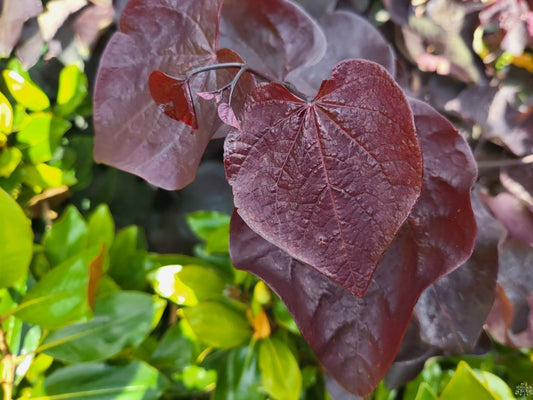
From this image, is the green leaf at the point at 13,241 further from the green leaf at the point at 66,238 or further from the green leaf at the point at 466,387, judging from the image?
the green leaf at the point at 466,387

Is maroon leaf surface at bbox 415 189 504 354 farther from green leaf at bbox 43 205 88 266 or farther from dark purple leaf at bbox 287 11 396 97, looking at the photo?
green leaf at bbox 43 205 88 266

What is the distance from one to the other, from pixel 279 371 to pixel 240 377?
56mm

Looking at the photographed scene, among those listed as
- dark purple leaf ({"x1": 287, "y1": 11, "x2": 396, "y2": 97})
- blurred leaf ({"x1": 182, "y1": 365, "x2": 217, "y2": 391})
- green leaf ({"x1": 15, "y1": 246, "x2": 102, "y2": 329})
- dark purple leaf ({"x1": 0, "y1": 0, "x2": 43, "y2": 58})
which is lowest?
blurred leaf ({"x1": 182, "y1": 365, "x2": 217, "y2": 391})

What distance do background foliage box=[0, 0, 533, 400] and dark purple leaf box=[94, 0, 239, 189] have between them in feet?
0.40

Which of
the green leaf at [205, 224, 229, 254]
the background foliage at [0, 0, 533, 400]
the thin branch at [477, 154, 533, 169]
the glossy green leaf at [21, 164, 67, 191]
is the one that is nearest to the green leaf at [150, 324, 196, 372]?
the background foliage at [0, 0, 533, 400]

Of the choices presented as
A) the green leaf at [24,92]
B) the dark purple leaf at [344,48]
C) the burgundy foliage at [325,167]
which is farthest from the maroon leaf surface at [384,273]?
the green leaf at [24,92]

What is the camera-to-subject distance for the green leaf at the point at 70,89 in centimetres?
54

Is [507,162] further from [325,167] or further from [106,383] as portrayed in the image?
[106,383]

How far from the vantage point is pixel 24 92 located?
0.49 metres

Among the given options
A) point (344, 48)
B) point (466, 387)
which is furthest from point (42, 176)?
point (466, 387)

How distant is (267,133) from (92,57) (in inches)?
16.3

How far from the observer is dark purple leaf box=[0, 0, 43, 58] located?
498 millimetres

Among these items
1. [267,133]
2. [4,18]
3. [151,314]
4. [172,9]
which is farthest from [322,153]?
[4,18]

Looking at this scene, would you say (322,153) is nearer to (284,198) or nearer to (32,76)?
(284,198)
